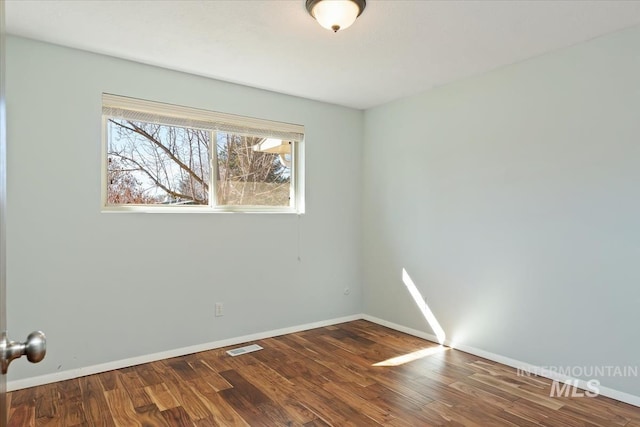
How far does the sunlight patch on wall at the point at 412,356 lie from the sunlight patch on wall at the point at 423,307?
12cm

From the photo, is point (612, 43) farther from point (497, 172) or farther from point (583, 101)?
point (497, 172)

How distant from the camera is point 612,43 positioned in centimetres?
247

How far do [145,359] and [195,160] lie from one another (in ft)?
5.50

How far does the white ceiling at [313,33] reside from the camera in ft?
7.14

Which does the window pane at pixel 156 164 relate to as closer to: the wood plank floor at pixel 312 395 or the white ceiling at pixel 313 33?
the white ceiling at pixel 313 33

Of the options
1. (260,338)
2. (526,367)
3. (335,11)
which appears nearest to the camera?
(335,11)

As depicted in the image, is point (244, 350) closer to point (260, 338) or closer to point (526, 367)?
point (260, 338)

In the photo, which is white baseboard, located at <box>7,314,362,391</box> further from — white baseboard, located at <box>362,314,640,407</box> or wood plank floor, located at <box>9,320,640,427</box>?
white baseboard, located at <box>362,314,640,407</box>

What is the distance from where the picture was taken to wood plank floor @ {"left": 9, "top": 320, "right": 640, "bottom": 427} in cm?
220

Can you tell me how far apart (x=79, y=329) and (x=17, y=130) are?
1.42 metres

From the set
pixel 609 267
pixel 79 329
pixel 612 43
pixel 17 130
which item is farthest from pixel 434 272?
pixel 17 130

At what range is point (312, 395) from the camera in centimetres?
250

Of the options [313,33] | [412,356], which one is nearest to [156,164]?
[313,33]

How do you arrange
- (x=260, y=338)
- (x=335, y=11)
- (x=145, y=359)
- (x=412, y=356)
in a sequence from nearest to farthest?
1. (x=335, y=11)
2. (x=145, y=359)
3. (x=412, y=356)
4. (x=260, y=338)
